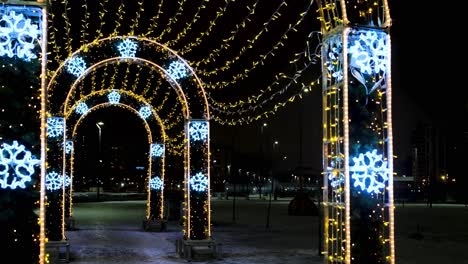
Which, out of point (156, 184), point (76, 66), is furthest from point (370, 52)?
point (156, 184)

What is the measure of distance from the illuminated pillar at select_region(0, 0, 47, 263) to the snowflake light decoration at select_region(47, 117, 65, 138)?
24.8 ft

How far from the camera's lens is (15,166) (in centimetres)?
723

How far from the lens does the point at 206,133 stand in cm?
1420

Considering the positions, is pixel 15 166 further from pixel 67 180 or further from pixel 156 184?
pixel 156 184

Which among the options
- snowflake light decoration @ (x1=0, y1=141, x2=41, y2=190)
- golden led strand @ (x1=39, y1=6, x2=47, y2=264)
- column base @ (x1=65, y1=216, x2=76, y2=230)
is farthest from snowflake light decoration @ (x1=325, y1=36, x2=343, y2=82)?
column base @ (x1=65, y1=216, x2=76, y2=230)

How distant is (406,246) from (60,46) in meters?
10.5

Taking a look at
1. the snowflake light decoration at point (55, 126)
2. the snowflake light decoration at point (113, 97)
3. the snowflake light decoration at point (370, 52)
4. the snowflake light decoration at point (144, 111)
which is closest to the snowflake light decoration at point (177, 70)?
the snowflake light decoration at point (55, 126)

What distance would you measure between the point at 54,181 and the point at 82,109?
4.41 meters

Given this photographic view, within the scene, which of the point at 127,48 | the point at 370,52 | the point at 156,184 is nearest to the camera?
the point at 370,52

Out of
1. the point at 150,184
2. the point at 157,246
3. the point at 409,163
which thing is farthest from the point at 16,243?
the point at 409,163

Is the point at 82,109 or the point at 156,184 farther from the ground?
the point at 82,109

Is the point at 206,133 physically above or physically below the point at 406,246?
above

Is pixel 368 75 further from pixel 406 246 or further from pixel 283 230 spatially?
pixel 283 230

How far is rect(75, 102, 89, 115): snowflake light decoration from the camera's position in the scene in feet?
62.0
